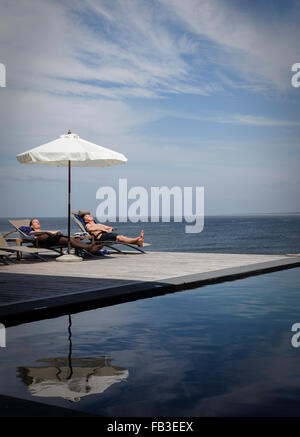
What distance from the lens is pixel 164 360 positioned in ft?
15.3

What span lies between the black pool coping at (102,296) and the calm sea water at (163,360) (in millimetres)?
102

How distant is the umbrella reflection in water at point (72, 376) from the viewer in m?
3.86

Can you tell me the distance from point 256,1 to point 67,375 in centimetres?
5716

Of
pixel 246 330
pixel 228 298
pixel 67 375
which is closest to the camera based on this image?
pixel 67 375

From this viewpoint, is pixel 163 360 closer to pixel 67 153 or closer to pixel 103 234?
pixel 67 153

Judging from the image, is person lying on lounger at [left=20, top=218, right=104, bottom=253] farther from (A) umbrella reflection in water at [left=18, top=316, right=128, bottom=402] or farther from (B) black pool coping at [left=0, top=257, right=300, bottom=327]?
(A) umbrella reflection in water at [left=18, top=316, right=128, bottom=402]

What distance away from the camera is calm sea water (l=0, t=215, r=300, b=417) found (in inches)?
145

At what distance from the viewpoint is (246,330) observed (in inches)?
227

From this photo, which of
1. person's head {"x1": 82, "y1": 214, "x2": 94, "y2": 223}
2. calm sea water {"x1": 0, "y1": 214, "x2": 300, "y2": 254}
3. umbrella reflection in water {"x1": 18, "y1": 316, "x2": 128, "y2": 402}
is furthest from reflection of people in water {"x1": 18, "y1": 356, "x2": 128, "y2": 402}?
calm sea water {"x1": 0, "y1": 214, "x2": 300, "y2": 254}

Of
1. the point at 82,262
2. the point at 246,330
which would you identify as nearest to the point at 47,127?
the point at 82,262

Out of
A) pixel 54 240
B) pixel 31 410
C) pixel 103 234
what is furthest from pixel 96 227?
pixel 31 410

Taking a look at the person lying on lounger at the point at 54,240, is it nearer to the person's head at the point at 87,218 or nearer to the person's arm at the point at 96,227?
the person's arm at the point at 96,227

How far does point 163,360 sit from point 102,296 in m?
2.22
